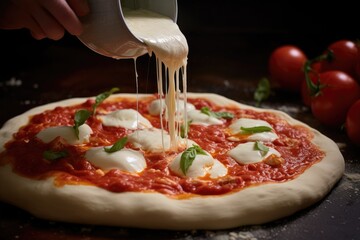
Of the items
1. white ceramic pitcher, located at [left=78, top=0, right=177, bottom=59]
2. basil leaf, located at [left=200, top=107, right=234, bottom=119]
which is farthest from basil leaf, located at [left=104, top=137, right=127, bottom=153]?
basil leaf, located at [left=200, top=107, right=234, bottom=119]

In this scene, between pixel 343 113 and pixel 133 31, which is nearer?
pixel 133 31

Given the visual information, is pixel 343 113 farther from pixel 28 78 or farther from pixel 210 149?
pixel 28 78

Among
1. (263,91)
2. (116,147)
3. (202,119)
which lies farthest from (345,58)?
(116,147)

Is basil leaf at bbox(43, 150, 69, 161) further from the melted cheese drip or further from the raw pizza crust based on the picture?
the melted cheese drip

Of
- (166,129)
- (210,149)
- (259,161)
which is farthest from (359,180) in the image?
(166,129)

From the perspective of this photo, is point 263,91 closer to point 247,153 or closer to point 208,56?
point 208,56
